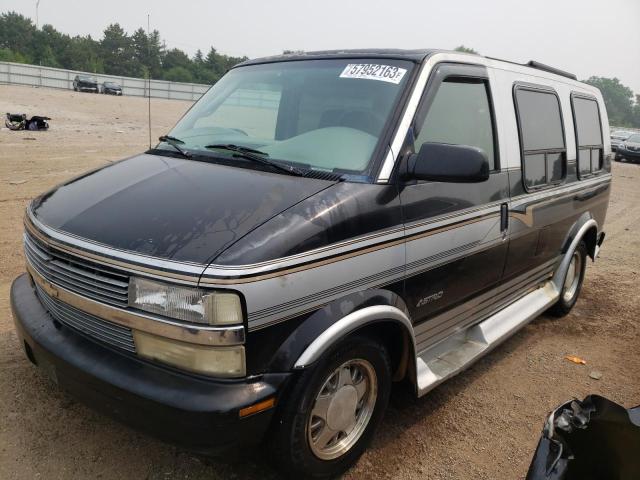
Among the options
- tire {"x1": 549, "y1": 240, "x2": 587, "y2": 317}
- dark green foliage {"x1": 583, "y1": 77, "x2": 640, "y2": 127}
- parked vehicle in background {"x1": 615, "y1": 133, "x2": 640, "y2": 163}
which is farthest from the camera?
dark green foliage {"x1": 583, "y1": 77, "x2": 640, "y2": 127}

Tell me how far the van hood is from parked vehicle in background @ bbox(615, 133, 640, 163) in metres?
28.5

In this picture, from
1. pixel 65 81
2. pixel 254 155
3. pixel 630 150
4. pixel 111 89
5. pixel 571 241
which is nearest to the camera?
pixel 254 155

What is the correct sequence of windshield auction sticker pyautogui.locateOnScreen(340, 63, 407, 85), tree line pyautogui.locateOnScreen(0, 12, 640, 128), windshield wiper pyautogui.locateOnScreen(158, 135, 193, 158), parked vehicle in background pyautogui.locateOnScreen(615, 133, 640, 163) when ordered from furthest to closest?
tree line pyautogui.locateOnScreen(0, 12, 640, 128) < parked vehicle in background pyautogui.locateOnScreen(615, 133, 640, 163) < windshield wiper pyautogui.locateOnScreen(158, 135, 193, 158) < windshield auction sticker pyautogui.locateOnScreen(340, 63, 407, 85)

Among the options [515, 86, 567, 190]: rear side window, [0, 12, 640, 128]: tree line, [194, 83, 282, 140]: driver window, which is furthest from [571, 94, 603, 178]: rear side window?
[0, 12, 640, 128]: tree line

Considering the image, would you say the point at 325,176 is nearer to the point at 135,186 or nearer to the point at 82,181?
the point at 135,186

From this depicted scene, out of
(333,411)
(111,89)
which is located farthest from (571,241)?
(111,89)

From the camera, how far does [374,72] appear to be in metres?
3.17

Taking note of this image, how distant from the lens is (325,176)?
273 cm

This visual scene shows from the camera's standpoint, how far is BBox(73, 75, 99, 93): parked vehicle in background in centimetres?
4278

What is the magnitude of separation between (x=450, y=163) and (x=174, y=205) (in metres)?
1.38

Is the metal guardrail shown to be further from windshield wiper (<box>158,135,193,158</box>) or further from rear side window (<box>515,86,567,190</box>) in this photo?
rear side window (<box>515,86,567,190</box>)

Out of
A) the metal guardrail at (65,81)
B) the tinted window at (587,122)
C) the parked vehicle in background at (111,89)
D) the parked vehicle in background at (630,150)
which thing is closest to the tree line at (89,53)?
the metal guardrail at (65,81)

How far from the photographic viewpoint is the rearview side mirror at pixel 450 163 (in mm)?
2689

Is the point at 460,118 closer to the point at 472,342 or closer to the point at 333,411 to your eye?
the point at 472,342
